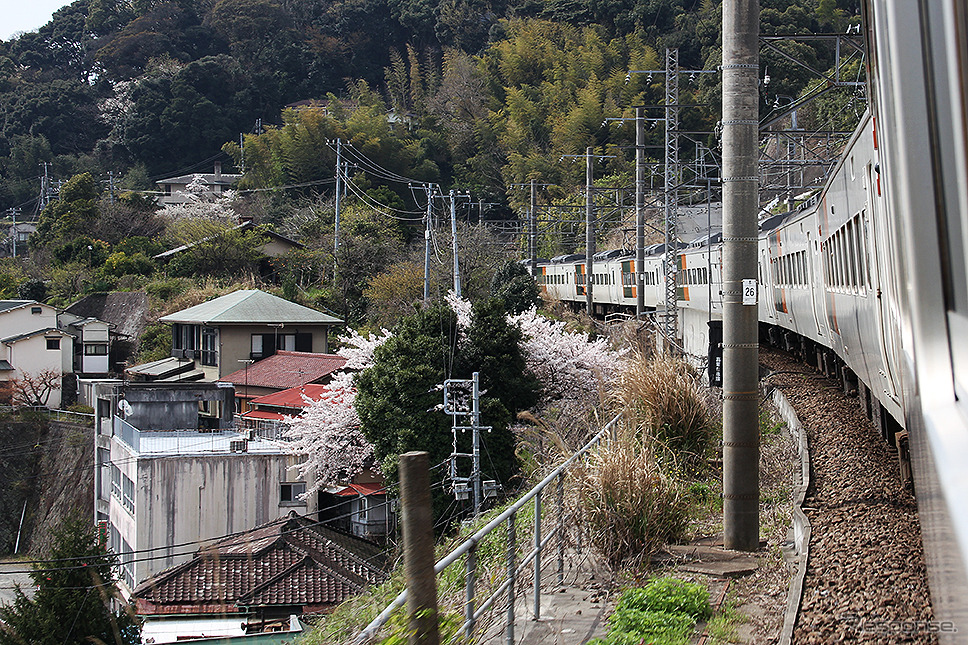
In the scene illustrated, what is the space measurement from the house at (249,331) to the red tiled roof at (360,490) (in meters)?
11.6

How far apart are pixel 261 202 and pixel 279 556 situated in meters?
43.6

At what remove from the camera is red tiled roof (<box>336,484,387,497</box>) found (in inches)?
795

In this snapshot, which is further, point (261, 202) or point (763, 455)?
point (261, 202)

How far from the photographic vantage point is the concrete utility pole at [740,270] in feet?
19.5

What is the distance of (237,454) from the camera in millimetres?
20828

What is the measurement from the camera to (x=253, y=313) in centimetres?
3262

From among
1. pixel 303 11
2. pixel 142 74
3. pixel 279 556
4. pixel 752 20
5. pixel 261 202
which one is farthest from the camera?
pixel 303 11

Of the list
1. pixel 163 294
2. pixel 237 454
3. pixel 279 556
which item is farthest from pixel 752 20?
pixel 163 294

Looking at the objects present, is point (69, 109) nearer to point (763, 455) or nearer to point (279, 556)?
point (279, 556)

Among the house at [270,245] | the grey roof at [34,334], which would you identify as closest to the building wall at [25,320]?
the grey roof at [34,334]

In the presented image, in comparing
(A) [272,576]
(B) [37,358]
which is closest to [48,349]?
(B) [37,358]

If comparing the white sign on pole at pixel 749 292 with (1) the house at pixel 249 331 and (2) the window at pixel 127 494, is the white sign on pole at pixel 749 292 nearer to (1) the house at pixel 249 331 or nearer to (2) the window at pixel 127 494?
(2) the window at pixel 127 494

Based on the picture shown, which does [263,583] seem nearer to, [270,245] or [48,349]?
[48,349]

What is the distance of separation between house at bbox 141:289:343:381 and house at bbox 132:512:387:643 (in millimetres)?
15562
